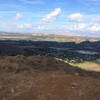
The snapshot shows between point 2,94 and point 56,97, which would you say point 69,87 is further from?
point 2,94

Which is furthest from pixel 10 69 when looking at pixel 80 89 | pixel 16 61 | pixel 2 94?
pixel 80 89

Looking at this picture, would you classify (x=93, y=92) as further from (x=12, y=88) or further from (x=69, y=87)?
(x=12, y=88)

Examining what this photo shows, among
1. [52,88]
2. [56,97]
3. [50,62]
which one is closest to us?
[56,97]

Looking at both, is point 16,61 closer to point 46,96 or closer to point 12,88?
point 12,88

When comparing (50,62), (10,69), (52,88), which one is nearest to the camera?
(52,88)

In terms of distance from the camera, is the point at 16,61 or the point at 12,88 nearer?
the point at 12,88

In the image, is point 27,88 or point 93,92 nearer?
point 93,92

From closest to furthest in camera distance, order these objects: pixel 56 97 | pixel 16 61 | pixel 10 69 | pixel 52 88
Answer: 1. pixel 56 97
2. pixel 52 88
3. pixel 10 69
4. pixel 16 61

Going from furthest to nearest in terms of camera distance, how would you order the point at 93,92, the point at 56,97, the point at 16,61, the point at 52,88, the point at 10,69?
1. the point at 16,61
2. the point at 10,69
3. the point at 52,88
4. the point at 93,92
5. the point at 56,97

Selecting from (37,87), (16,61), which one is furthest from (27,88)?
(16,61)
